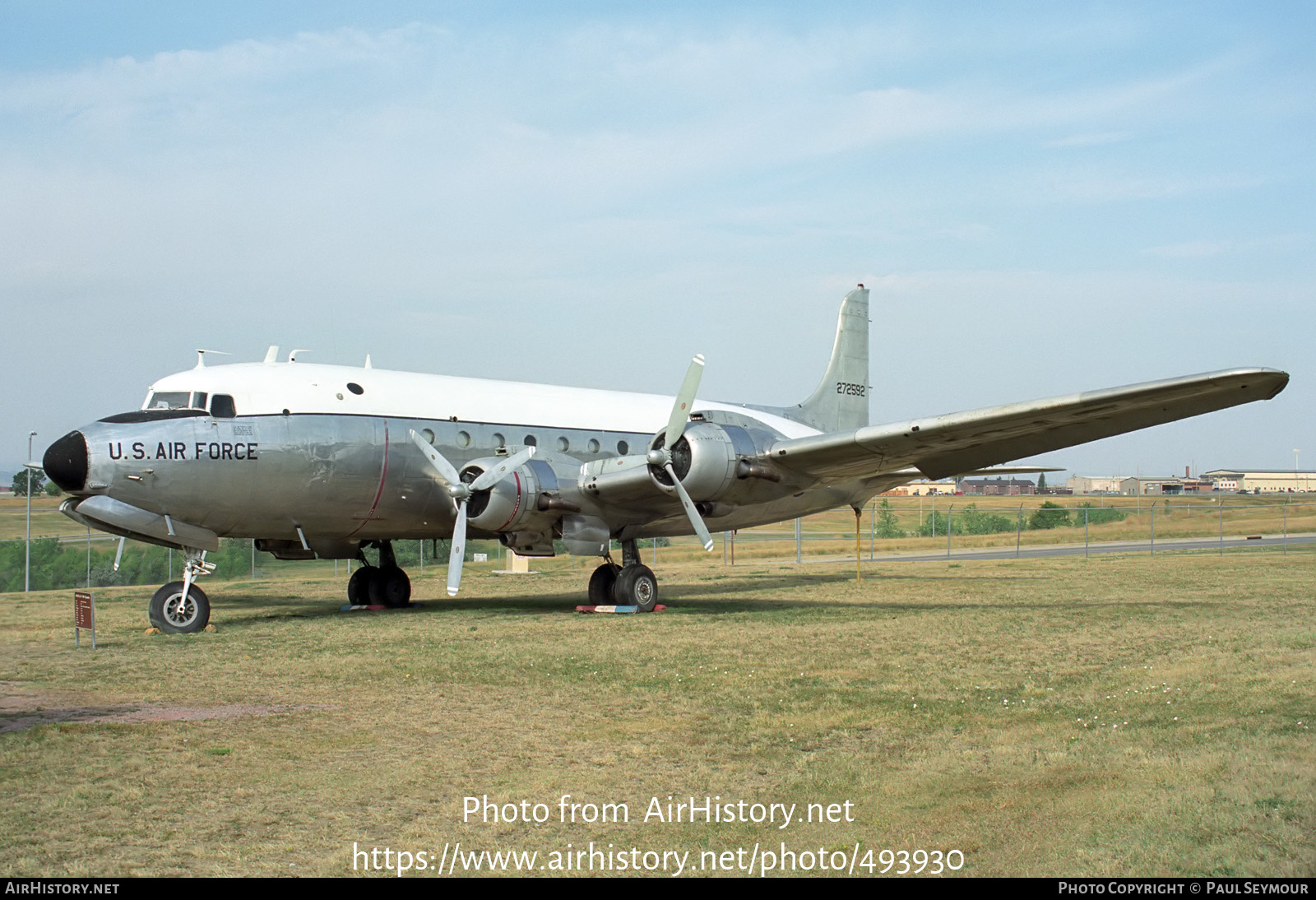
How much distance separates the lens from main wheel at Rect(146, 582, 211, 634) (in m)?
15.1

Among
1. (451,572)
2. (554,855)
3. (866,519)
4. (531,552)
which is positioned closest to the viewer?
(554,855)

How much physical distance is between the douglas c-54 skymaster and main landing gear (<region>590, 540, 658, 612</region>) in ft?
0.12

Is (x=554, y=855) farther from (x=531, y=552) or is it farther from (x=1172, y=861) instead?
(x=531, y=552)

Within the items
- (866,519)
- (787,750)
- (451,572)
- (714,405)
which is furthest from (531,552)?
(866,519)

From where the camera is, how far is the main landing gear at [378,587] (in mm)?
19312

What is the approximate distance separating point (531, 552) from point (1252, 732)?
1219cm

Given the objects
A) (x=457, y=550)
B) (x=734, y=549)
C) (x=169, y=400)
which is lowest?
(x=734, y=549)

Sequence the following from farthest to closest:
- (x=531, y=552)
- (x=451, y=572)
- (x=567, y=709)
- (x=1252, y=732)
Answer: (x=531, y=552) → (x=451, y=572) → (x=567, y=709) → (x=1252, y=732)

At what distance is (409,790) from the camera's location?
6414 millimetres

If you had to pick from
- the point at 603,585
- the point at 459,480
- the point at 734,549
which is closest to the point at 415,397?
the point at 459,480

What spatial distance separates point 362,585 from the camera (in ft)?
63.4

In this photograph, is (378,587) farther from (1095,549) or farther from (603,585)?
(1095,549)

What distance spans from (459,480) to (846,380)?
1048cm

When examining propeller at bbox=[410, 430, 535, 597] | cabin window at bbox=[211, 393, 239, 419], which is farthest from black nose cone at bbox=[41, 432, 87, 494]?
propeller at bbox=[410, 430, 535, 597]
